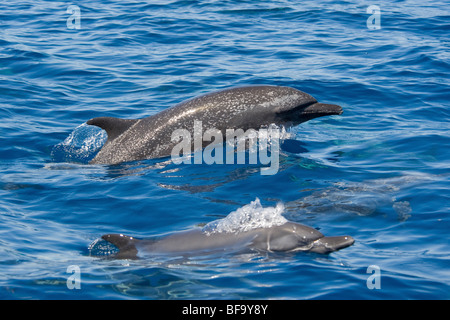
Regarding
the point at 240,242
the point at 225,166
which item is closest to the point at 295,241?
the point at 240,242

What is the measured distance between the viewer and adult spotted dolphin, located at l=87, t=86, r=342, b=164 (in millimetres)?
12906

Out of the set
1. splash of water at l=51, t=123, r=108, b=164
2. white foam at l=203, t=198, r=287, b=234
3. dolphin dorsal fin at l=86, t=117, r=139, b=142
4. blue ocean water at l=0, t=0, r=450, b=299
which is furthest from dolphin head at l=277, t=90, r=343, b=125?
white foam at l=203, t=198, r=287, b=234

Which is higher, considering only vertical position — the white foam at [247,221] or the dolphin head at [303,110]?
the dolphin head at [303,110]

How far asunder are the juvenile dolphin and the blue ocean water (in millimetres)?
137

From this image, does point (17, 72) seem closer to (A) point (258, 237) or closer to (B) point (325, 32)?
(B) point (325, 32)

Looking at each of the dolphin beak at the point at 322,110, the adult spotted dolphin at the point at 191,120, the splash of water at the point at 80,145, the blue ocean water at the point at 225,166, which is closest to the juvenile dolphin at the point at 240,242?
the blue ocean water at the point at 225,166

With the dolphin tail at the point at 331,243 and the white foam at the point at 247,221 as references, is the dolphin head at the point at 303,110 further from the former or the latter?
the dolphin tail at the point at 331,243

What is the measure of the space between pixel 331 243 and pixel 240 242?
42.6 inches

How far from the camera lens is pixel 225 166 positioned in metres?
12.5

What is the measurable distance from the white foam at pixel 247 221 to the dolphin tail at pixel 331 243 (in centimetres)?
55

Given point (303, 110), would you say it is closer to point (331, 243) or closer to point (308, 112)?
point (308, 112)

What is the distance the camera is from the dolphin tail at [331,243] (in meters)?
8.41

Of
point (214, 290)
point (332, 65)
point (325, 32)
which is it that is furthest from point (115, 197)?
point (325, 32)
